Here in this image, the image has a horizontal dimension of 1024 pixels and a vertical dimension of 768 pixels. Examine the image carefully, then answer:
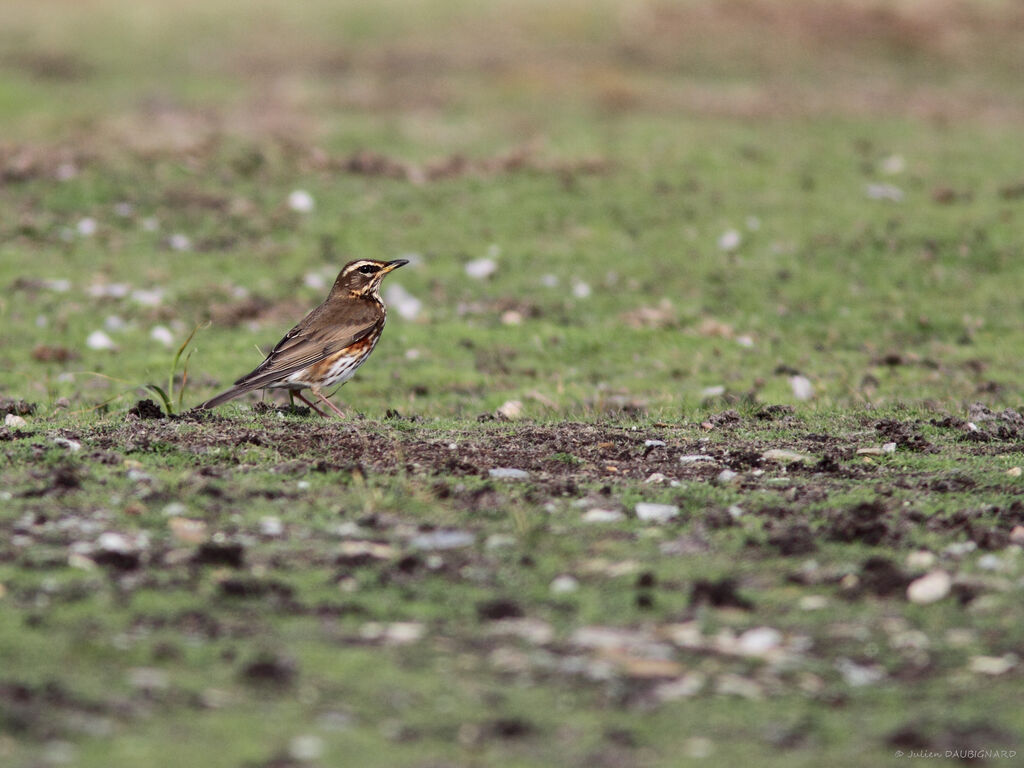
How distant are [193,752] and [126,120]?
798 inches

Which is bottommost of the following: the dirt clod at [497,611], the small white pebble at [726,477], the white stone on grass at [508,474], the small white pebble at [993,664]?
the white stone on grass at [508,474]

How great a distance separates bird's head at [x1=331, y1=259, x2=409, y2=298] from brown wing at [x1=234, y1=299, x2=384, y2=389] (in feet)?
0.84

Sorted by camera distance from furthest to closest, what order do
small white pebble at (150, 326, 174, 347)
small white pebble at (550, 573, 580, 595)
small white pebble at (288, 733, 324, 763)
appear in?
small white pebble at (150, 326, 174, 347), small white pebble at (550, 573, 580, 595), small white pebble at (288, 733, 324, 763)

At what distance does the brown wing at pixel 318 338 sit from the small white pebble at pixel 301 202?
7.42 m

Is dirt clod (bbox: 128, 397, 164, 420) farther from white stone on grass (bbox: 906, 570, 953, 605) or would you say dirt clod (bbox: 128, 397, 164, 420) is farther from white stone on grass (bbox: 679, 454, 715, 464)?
white stone on grass (bbox: 906, 570, 953, 605)

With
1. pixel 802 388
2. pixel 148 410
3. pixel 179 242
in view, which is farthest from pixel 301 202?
pixel 148 410

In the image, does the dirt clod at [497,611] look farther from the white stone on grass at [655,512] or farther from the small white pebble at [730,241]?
the small white pebble at [730,241]

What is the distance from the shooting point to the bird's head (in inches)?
519

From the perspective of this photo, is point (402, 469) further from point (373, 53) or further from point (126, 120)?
point (373, 53)

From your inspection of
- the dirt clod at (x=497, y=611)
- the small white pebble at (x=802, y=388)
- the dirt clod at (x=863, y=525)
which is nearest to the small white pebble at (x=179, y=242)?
the small white pebble at (x=802, y=388)

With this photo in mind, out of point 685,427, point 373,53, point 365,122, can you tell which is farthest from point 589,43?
point 685,427

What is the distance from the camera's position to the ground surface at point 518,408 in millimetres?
5871

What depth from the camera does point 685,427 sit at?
11.0 metres

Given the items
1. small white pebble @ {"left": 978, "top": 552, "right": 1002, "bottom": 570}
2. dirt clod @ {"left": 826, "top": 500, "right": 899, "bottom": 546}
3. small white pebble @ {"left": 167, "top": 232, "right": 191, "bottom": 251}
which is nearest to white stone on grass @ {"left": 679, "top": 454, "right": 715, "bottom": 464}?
dirt clod @ {"left": 826, "top": 500, "right": 899, "bottom": 546}
